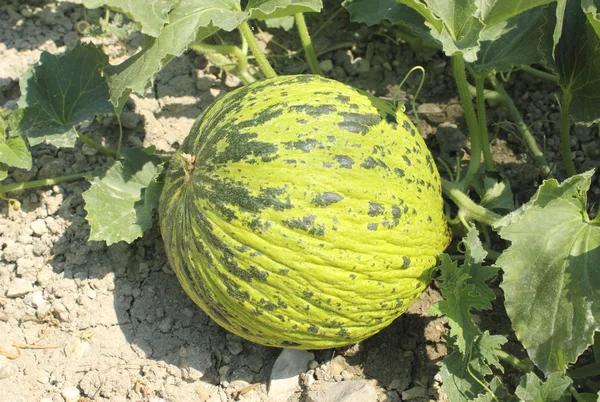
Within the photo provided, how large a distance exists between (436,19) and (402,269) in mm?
1007

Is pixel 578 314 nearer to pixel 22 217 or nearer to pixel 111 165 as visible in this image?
pixel 111 165

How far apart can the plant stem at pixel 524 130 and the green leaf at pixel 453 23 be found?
43.6 inches

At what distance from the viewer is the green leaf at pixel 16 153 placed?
3.57 metres

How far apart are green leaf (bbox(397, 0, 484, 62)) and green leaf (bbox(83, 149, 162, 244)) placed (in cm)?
147

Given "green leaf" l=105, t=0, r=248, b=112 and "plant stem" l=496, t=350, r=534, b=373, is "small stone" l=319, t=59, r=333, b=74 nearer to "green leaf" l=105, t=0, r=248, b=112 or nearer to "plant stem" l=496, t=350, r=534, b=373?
"green leaf" l=105, t=0, r=248, b=112

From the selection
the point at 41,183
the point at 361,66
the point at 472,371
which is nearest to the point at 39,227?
the point at 41,183

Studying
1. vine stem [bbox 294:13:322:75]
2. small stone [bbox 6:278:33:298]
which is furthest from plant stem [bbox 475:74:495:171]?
small stone [bbox 6:278:33:298]

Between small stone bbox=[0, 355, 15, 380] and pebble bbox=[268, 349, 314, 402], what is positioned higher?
pebble bbox=[268, 349, 314, 402]

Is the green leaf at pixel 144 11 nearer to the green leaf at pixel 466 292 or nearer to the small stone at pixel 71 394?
the green leaf at pixel 466 292

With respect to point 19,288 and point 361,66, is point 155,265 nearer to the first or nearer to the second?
point 19,288

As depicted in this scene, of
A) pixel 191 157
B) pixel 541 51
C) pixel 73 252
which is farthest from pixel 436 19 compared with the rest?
pixel 73 252

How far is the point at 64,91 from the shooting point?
12.2ft

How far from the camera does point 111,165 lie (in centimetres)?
365

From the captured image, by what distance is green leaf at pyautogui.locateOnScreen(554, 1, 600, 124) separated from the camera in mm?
3209
